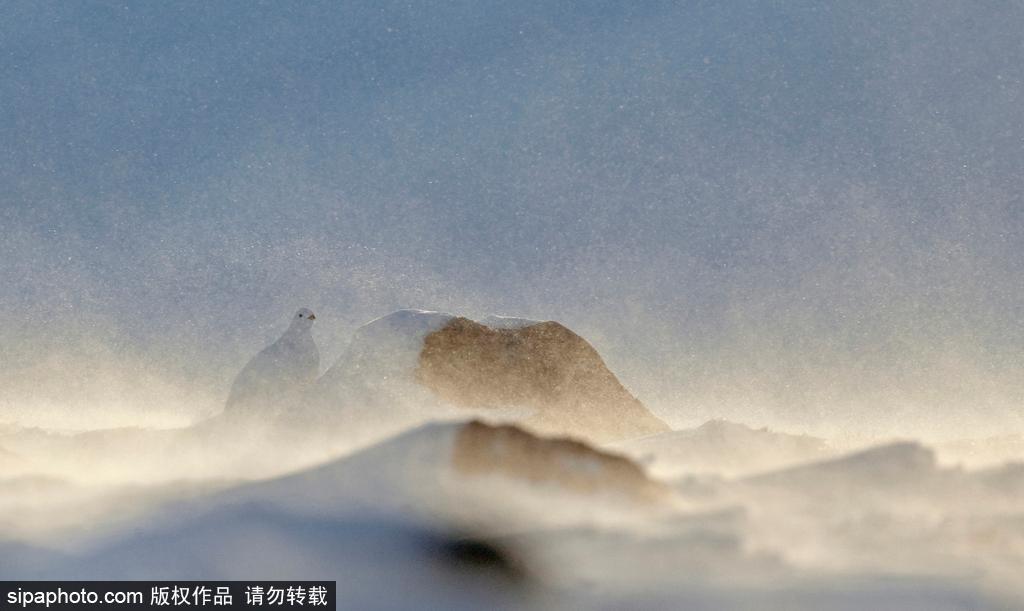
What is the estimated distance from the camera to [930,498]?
986cm

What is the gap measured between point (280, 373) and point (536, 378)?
4661 mm

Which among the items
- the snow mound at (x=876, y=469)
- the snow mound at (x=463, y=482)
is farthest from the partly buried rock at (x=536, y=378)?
the snow mound at (x=876, y=469)

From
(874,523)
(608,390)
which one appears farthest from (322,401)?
(874,523)

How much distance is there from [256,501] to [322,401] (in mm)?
6423

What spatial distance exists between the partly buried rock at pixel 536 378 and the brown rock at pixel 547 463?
4.81 metres

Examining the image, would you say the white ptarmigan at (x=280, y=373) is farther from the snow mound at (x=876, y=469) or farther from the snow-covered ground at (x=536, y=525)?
the snow mound at (x=876, y=469)

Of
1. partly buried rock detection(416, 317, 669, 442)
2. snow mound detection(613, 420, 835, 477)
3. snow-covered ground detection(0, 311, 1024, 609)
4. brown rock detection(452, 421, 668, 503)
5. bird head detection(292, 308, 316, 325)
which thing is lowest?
snow-covered ground detection(0, 311, 1024, 609)

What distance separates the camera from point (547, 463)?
9.65 metres

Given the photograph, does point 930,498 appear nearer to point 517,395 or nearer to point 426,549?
point 426,549

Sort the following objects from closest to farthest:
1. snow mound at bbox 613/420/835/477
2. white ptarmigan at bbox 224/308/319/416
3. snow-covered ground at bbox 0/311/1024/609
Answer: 1. snow-covered ground at bbox 0/311/1024/609
2. snow mound at bbox 613/420/835/477
3. white ptarmigan at bbox 224/308/319/416

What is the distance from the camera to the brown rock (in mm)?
9227

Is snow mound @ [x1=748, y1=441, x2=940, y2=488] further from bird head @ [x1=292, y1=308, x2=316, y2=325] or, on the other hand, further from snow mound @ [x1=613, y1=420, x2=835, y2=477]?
bird head @ [x1=292, y1=308, x2=316, y2=325]

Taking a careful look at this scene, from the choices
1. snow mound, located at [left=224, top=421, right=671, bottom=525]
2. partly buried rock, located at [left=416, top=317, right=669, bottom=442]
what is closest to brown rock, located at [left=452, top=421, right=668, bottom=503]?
snow mound, located at [left=224, top=421, right=671, bottom=525]

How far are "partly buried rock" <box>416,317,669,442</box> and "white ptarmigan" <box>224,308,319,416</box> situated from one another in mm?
2402
